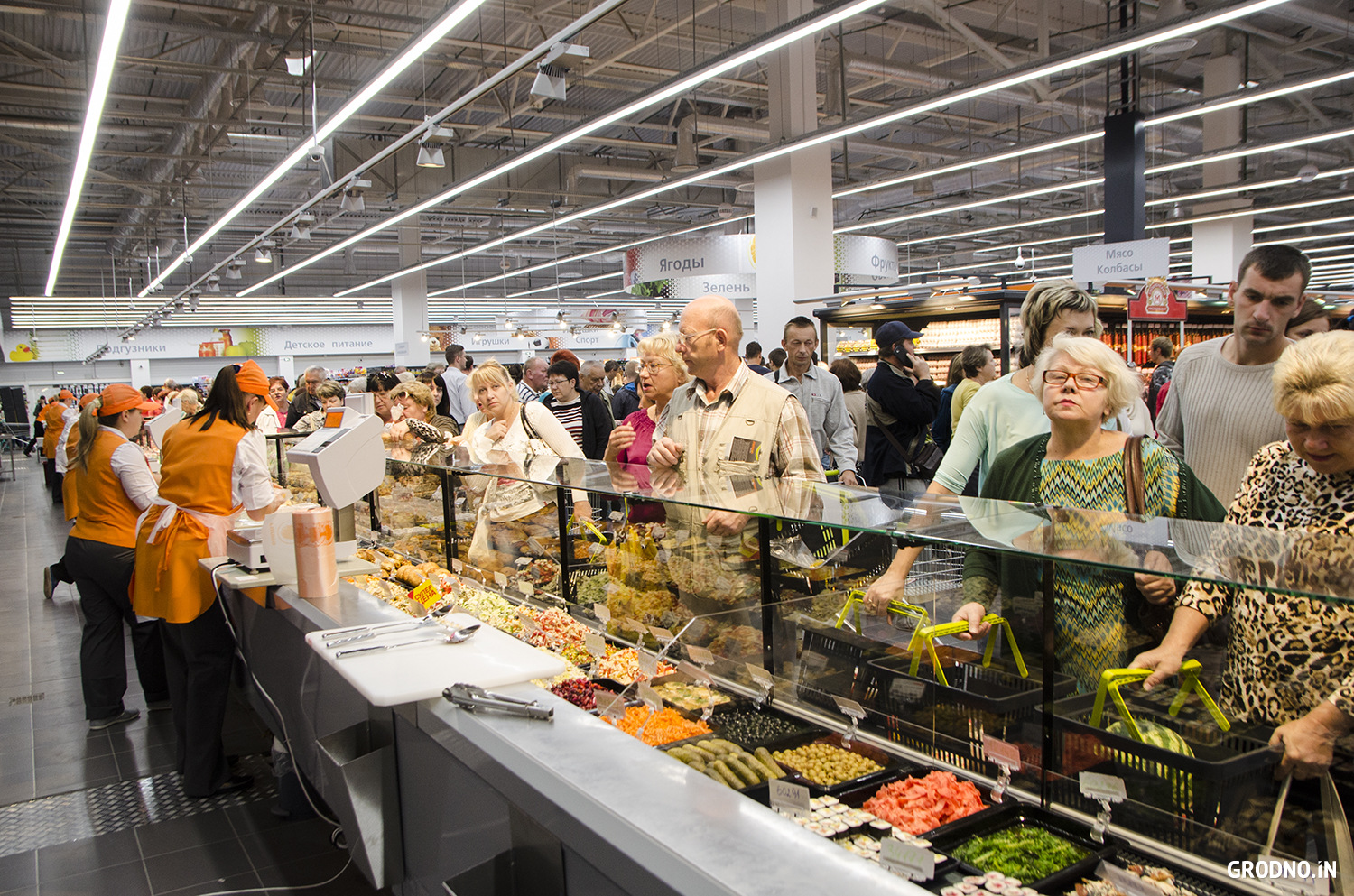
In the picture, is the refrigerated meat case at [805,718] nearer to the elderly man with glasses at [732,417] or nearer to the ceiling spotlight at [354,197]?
the elderly man with glasses at [732,417]

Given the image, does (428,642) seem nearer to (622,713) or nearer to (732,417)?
(622,713)

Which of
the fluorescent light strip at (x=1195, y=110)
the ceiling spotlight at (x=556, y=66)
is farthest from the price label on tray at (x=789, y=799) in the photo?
the fluorescent light strip at (x=1195, y=110)

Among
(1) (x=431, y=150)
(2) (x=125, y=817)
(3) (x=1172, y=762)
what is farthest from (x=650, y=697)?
(1) (x=431, y=150)

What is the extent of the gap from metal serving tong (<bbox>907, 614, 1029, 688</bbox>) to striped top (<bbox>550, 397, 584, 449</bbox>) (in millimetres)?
4681

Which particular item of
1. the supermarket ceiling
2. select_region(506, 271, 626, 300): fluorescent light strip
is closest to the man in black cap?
the supermarket ceiling

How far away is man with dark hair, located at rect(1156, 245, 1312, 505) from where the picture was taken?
2961 mm

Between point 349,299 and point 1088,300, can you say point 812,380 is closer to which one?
point 1088,300

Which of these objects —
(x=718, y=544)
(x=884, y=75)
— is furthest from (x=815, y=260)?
(x=718, y=544)

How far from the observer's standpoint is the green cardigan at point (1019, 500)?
2.03m

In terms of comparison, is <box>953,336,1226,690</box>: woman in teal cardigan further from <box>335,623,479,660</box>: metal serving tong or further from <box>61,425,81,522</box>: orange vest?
<box>61,425,81,522</box>: orange vest

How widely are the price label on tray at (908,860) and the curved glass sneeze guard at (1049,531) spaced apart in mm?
570

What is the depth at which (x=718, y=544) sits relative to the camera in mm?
2676

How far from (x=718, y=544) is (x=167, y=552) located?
109 inches

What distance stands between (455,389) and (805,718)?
820 cm
